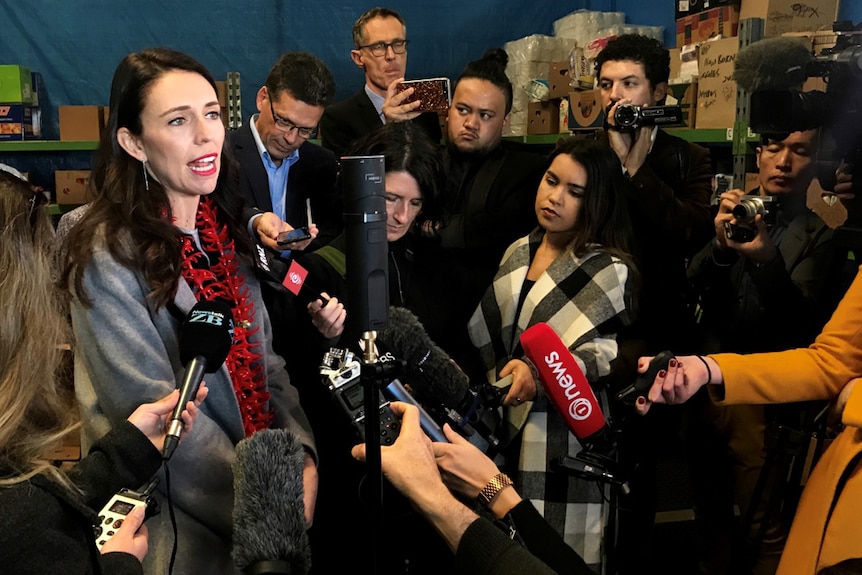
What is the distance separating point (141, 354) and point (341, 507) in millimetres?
748

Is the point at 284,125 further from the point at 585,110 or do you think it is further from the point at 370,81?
the point at 585,110

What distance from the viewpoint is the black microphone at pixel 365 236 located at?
2.80 ft

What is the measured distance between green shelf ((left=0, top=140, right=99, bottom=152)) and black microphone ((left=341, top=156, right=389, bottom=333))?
3.32 metres

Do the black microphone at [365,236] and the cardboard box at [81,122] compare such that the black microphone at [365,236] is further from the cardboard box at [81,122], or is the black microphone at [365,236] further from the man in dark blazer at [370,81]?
the cardboard box at [81,122]

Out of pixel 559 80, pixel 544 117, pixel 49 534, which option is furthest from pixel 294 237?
pixel 544 117

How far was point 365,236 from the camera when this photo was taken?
33.7 inches

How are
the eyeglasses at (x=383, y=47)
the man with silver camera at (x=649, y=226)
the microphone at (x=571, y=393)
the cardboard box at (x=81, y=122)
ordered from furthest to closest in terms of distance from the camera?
the cardboard box at (x=81, y=122) → the eyeglasses at (x=383, y=47) → the man with silver camera at (x=649, y=226) → the microphone at (x=571, y=393)

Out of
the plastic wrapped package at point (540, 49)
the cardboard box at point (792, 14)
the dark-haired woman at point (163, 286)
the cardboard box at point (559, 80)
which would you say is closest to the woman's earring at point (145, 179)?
the dark-haired woman at point (163, 286)

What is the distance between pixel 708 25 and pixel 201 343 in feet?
7.77

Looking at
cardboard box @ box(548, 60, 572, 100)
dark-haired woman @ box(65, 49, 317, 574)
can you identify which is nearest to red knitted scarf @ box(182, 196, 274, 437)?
dark-haired woman @ box(65, 49, 317, 574)

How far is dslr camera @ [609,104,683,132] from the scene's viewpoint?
79.4 inches

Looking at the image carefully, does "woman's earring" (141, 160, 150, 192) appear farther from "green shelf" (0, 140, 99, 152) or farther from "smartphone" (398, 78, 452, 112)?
"green shelf" (0, 140, 99, 152)

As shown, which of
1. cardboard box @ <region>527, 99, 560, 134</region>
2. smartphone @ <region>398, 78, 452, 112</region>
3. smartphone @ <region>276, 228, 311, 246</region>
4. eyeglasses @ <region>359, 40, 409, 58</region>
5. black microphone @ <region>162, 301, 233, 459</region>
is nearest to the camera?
black microphone @ <region>162, 301, 233, 459</region>

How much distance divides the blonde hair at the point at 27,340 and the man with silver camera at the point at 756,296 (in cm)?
130
